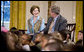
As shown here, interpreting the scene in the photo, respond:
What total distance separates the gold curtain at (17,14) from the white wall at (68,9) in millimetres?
1003

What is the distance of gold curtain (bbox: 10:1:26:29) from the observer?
23.8 ft

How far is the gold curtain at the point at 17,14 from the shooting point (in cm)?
727

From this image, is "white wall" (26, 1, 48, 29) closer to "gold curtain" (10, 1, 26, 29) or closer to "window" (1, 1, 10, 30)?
"gold curtain" (10, 1, 26, 29)

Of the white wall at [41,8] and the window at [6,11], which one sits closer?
the white wall at [41,8]

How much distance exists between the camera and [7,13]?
24.6 feet

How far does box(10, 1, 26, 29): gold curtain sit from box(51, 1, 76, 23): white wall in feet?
3.29

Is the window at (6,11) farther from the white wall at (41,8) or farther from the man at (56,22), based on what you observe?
the man at (56,22)

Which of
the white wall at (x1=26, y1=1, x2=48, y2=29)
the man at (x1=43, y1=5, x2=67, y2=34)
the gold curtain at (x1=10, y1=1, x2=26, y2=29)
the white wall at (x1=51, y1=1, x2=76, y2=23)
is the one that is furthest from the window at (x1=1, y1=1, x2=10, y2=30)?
the man at (x1=43, y1=5, x2=67, y2=34)

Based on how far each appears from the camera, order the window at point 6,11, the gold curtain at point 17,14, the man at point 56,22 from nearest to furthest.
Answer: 1. the man at point 56,22
2. the gold curtain at point 17,14
3. the window at point 6,11

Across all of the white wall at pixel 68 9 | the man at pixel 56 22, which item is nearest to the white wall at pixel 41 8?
the white wall at pixel 68 9

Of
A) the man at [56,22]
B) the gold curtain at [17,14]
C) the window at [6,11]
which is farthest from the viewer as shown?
the window at [6,11]

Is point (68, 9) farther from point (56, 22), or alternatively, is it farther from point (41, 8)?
point (56, 22)

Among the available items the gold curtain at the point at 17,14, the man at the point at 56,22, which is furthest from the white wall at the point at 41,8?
the man at the point at 56,22

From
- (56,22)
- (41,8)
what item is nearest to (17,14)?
(41,8)
